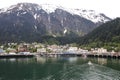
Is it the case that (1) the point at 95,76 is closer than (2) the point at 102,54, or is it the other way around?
(1) the point at 95,76

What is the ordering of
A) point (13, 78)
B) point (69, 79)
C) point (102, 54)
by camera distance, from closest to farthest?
point (69, 79)
point (13, 78)
point (102, 54)

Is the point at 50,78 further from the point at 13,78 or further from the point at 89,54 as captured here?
the point at 89,54

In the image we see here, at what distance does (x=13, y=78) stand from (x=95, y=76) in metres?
22.0

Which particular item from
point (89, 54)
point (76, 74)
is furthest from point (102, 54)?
point (76, 74)

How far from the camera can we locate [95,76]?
8100 cm

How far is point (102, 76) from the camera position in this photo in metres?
80.6

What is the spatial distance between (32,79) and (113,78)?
2081 cm

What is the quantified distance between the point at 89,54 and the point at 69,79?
385ft

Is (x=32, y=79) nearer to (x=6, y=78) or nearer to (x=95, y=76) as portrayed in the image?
(x=6, y=78)

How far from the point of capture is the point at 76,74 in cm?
8575

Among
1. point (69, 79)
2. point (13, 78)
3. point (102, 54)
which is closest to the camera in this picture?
point (69, 79)

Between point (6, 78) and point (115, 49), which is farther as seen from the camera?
point (115, 49)

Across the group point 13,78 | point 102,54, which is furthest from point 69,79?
point 102,54

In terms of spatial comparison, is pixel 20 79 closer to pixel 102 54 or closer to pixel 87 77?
pixel 87 77
